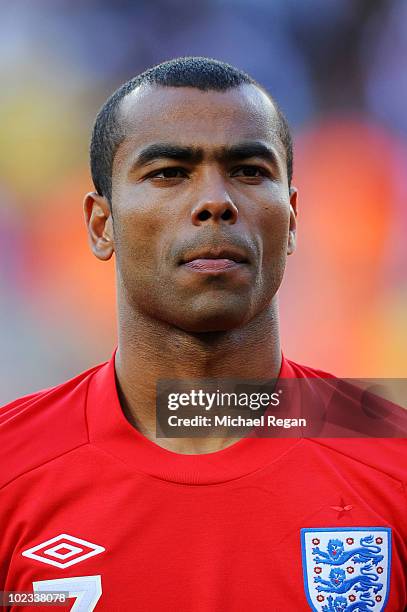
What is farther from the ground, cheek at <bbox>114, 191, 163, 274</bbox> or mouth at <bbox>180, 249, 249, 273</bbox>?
cheek at <bbox>114, 191, 163, 274</bbox>

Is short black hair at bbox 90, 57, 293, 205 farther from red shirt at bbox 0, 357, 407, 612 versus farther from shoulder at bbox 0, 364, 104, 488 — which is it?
red shirt at bbox 0, 357, 407, 612

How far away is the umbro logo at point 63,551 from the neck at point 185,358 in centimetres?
36

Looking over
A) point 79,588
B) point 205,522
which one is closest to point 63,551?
point 79,588

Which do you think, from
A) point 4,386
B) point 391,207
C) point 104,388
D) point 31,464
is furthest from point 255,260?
point 391,207

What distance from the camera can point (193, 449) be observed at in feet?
7.64

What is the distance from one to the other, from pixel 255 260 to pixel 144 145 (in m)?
0.48

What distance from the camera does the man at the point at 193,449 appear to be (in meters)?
2.10

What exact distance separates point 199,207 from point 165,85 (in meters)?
0.49

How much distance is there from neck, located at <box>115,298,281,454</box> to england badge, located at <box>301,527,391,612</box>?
402 mm

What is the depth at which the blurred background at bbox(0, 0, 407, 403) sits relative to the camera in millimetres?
6270

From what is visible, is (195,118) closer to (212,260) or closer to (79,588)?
(212,260)

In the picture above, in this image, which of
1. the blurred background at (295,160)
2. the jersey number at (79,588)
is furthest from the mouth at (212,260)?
the blurred background at (295,160)

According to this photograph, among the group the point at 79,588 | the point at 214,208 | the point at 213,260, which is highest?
the point at 214,208

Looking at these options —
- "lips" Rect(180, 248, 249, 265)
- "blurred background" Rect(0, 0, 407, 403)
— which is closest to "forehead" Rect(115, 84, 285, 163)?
"lips" Rect(180, 248, 249, 265)
